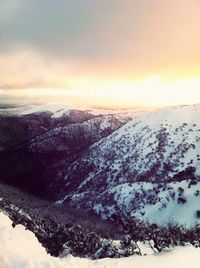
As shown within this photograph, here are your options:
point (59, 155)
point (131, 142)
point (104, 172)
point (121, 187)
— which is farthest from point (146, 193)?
point (59, 155)

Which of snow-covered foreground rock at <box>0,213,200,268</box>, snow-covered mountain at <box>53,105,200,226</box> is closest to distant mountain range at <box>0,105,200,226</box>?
snow-covered mountain at <box>53,105,200,226</box>

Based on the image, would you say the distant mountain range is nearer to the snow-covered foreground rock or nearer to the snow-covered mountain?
the snow-covered mountain

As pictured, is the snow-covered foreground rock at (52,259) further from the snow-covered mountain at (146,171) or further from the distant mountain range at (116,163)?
the snow-covered mountain at (146,171)

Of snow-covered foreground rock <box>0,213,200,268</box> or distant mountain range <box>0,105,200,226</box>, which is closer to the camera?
snow-covered foreground rock <box>0,213,200,268</box>

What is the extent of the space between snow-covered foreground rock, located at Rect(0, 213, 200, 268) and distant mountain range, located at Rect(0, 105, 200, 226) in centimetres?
3066

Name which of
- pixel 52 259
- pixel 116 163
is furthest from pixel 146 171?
pixel 52 259

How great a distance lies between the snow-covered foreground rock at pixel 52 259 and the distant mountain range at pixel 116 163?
30.7 metres

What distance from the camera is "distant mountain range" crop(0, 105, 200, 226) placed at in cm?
5550

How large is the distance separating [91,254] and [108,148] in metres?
64.4

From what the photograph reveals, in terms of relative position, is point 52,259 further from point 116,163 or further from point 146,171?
point 116,163

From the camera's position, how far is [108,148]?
82.5 meters

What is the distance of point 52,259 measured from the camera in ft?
43.5

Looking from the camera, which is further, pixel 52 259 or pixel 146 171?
pixel 146 171

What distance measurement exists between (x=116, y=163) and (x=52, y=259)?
203ft
